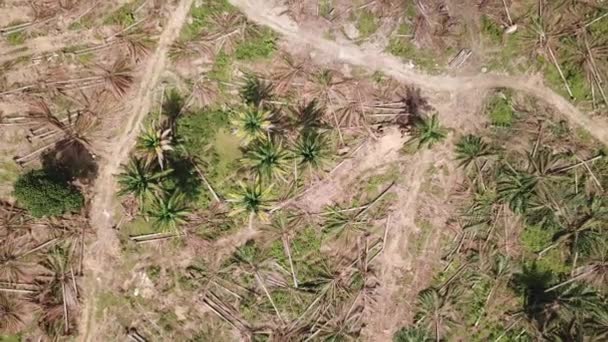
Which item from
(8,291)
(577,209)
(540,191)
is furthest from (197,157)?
(577,209)

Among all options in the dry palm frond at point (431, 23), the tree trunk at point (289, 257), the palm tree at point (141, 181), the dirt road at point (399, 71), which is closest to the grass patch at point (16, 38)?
the palm tree at point (141, 181)

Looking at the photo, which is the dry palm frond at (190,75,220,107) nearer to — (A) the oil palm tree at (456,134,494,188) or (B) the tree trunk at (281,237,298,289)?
Answer: (B) the tree trunk at (281,237,298,289)

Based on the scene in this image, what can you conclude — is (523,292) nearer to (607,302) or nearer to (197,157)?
(607,302)

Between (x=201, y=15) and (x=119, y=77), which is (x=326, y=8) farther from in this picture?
(x=119, y=77)

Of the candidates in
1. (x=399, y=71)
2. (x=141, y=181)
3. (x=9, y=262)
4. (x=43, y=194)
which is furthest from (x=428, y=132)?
(x=9, y=262)

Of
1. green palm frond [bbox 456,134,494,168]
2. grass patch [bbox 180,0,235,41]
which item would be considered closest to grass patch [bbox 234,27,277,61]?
grass patch [bbox 180,0,235,41]

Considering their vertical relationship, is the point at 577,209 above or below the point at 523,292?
above

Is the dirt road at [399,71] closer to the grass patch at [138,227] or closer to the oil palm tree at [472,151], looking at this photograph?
the oil palm tree at [472,151]
